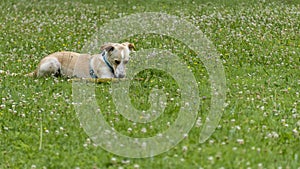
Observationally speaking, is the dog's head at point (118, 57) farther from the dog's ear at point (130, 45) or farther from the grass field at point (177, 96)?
the grass field at point (177, 96)

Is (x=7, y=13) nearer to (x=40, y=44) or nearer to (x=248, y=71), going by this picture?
(x=40, y=44)

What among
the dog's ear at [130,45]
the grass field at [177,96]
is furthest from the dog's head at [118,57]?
the grass field at [177,96]

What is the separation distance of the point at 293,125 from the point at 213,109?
1.40 m

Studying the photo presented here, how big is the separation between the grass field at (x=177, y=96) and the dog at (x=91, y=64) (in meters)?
0.62

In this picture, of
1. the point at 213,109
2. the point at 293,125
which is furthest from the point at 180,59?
the point at 293,125

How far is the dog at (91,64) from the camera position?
14578 mm

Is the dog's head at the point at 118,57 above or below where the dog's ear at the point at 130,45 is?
below

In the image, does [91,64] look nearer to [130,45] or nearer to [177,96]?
[130,45]

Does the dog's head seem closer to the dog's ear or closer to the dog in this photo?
the dog

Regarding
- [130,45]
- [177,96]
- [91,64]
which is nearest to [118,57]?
[130,45]

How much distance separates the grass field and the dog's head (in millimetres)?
575

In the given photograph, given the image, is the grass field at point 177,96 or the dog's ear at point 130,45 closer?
the grass field at point 177,96

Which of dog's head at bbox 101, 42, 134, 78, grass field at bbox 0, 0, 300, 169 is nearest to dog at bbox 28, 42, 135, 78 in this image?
dog's head at bbox 101, 42, 134, 78

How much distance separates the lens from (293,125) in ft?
33.4
